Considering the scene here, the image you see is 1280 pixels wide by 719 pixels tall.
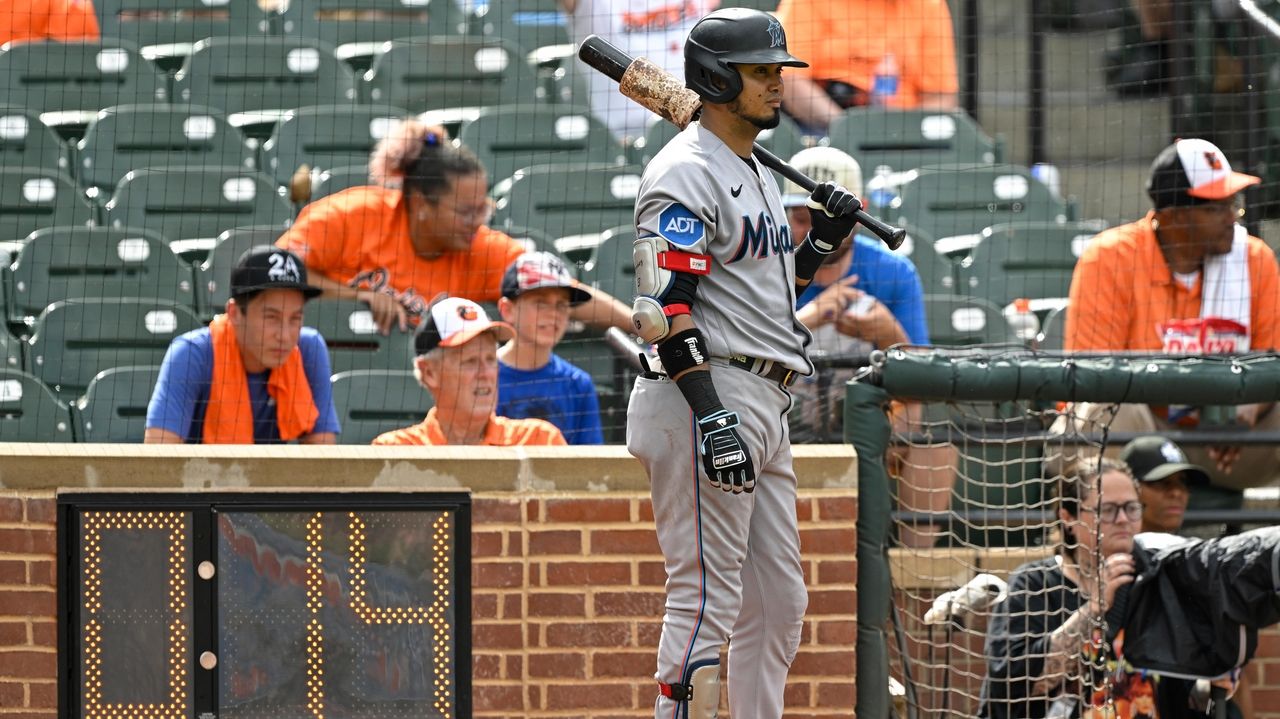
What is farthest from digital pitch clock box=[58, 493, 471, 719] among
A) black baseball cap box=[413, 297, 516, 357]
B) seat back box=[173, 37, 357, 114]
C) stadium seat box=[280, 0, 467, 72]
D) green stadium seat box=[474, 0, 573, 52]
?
stadium seat box=[280, 0, 467, 72]

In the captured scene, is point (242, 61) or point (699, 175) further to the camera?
point (242, 61)

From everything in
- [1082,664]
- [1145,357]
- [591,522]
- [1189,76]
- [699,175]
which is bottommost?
[1082,664]

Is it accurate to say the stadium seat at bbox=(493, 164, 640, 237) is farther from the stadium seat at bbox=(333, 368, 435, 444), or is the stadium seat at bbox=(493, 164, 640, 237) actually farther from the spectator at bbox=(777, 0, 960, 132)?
the stadium seat at bbox=(333, 368, 435, 444)

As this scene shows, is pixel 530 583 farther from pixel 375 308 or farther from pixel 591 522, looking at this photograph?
Answer: pixel 375 308

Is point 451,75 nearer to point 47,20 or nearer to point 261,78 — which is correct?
point 261,78

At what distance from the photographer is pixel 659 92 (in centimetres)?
386

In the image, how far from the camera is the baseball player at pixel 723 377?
11.3 feet

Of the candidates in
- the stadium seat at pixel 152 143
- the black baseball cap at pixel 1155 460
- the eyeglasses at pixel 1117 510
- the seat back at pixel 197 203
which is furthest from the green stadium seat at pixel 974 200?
the stadium seat at pixel 152 143

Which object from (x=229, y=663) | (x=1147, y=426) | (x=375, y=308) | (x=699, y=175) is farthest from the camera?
(x=375, y=308)

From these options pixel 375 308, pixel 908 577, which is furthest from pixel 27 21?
pixel 908 577

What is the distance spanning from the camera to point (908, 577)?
4887mm

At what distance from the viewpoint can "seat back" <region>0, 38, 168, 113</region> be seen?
24.2 feet

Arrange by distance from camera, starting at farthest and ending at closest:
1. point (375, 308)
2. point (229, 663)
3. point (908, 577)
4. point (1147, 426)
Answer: point (375, 308), point (1147, 426), point (908, 577), point (229, 663)

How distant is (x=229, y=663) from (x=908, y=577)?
1.92 m
